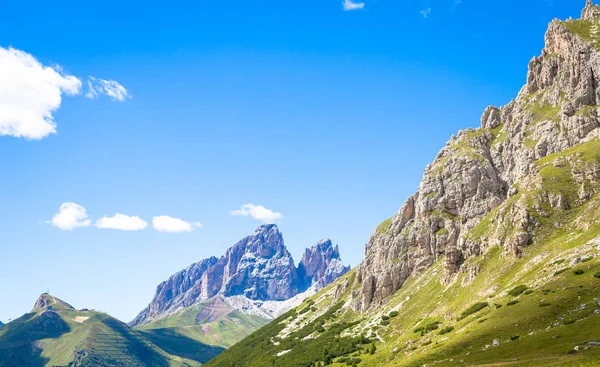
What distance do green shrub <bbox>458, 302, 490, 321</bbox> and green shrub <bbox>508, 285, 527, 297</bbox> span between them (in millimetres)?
7350

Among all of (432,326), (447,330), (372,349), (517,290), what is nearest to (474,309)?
(447,330)

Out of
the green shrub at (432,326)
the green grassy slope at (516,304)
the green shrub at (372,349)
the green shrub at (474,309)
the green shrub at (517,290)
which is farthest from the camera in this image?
the green shrub at (372,349)

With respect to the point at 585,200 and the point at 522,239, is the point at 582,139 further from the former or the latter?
the point at 522,239

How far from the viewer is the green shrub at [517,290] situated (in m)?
121

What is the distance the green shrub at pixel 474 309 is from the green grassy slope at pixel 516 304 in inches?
13.9

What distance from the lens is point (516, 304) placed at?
4454 inches

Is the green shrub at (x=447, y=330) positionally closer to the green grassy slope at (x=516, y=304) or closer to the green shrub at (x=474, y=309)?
the green grassy slope at (x=516, y=304)

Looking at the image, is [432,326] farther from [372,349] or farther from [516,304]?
[516,304]

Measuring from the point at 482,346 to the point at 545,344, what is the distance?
1724 centimetres

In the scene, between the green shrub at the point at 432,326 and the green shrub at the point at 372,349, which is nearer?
the green shrub at the point at 432,326

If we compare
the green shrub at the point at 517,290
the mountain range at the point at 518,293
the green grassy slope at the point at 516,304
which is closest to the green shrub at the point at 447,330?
the mountain range at the point at 518,293

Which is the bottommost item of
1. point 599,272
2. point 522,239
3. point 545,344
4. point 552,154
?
point 545,344

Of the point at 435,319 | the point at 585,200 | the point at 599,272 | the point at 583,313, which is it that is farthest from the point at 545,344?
the point at 585,200

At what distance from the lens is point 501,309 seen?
115 meters
